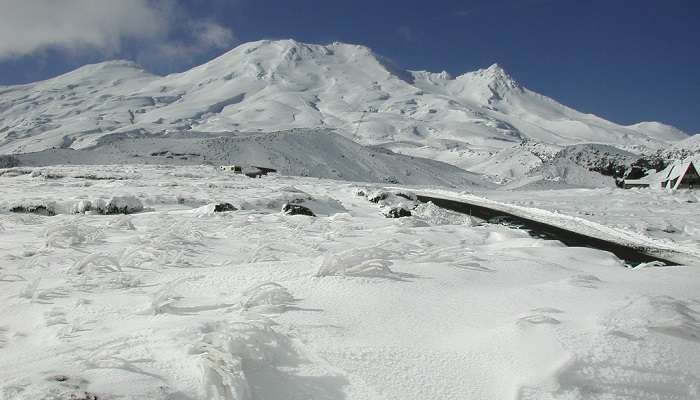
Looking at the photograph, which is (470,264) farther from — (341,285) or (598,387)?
(598,387)

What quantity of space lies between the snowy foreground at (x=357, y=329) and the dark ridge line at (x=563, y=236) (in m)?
11.6

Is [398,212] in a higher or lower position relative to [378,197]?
lower

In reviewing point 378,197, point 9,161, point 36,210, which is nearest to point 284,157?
point 9,161

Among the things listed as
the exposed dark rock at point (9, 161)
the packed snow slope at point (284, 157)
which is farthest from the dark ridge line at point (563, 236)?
the exposed dark rock at point (9, 161)

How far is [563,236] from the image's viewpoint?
65.2 feet

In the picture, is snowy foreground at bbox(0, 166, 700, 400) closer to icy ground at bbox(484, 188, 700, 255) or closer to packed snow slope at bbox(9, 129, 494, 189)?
icy ground at bbox(484, 188, 700, 255)

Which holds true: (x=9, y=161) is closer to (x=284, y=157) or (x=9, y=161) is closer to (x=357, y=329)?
(x=284, y=157)

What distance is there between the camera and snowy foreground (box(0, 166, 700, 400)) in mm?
2816

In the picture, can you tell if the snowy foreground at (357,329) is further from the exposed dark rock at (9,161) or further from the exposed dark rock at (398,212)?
the exposed dark rock at (9,161)

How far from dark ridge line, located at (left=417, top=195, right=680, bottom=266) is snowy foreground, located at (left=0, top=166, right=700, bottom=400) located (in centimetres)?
1164

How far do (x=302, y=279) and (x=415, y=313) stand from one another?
1.36 meters

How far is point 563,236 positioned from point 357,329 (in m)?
18.4

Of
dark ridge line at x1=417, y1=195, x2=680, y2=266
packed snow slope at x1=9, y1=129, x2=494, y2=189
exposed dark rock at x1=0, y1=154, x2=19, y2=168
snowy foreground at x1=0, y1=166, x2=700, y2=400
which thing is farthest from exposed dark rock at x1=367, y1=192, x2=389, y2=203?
exposed dark rock at x1=0, y1=154, x2=19, y2=168

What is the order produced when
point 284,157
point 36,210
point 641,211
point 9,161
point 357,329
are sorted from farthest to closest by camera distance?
point 284,157
point 9,161
point 641,211
point 36,210
point 357,329
